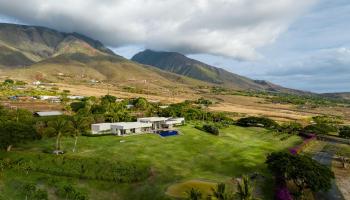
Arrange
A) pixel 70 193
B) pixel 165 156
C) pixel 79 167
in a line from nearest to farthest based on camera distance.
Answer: pixel 70 193 → pixel 79 167 → pixel 165 156

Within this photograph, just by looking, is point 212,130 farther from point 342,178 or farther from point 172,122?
point 342,178

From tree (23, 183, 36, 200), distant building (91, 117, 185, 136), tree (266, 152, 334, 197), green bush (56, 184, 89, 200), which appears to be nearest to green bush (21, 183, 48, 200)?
tree (23, 183, 36, 200)

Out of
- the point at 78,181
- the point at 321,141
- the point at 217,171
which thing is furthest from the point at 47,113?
the point at 321,141

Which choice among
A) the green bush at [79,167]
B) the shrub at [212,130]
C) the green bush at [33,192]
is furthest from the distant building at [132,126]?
the green bush at [33,192]

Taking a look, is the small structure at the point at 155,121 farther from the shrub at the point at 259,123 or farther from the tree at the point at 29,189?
the tree at the point at 29,189

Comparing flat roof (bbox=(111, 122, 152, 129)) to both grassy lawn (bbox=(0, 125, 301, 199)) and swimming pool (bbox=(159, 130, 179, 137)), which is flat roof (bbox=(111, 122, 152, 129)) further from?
swimming pool (bbox=(159, 130, 179, 137))

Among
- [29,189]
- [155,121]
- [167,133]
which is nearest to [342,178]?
[167,133]

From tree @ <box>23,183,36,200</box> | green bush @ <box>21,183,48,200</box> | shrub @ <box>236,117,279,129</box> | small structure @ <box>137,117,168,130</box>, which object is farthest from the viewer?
shrub @ <box>236,117,279,129</box>
